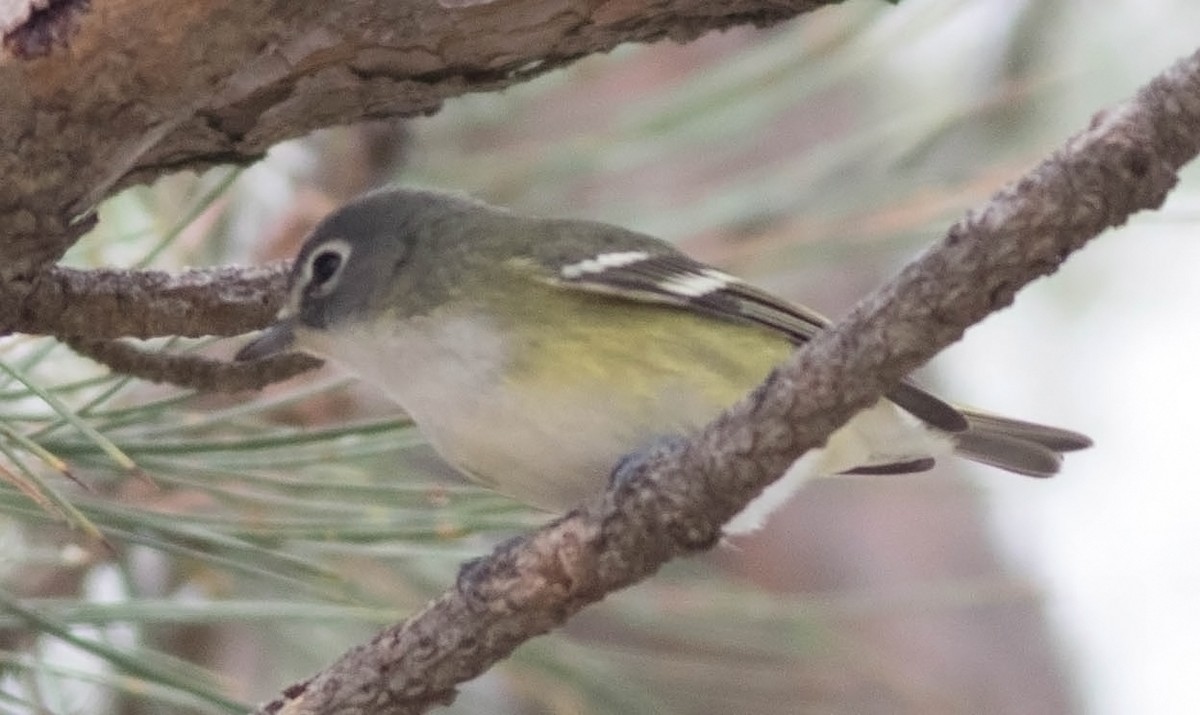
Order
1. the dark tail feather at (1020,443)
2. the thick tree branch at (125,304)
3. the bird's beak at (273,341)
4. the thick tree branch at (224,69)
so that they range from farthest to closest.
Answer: the dark tail feather at (1020,443)
the bird's beak at (273,341)
the thick tree branch at (125,304)
the thick tree branch at (224,69)

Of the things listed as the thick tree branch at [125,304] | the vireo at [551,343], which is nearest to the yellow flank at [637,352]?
the vireo at [551,343]

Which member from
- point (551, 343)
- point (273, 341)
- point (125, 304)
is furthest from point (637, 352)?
point (125, 304)

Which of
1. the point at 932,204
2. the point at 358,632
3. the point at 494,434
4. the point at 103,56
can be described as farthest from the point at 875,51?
the point at 103,56

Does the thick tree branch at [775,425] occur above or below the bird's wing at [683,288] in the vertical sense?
below

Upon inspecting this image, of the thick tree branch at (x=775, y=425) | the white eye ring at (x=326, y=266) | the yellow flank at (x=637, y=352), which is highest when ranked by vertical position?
the white eye ring at (x=326, y=266)

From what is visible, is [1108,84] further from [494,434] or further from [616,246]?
[494,434]

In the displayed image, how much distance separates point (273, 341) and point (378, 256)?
0.67 feet

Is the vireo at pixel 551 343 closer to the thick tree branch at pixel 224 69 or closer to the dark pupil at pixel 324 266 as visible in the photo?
the dark pupil at pixel 324 266

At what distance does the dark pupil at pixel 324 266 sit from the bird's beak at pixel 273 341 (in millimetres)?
83

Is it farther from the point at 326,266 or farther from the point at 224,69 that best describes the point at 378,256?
the point at 224,69

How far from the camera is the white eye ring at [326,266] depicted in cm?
129

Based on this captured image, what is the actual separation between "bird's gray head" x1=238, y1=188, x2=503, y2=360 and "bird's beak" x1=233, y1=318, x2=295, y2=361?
0.07 feet

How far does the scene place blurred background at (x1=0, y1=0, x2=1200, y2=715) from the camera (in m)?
1.14

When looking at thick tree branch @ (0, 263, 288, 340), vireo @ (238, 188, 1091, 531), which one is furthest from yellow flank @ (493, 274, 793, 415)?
thick tree branch @ (0, 263, 288, 340)
